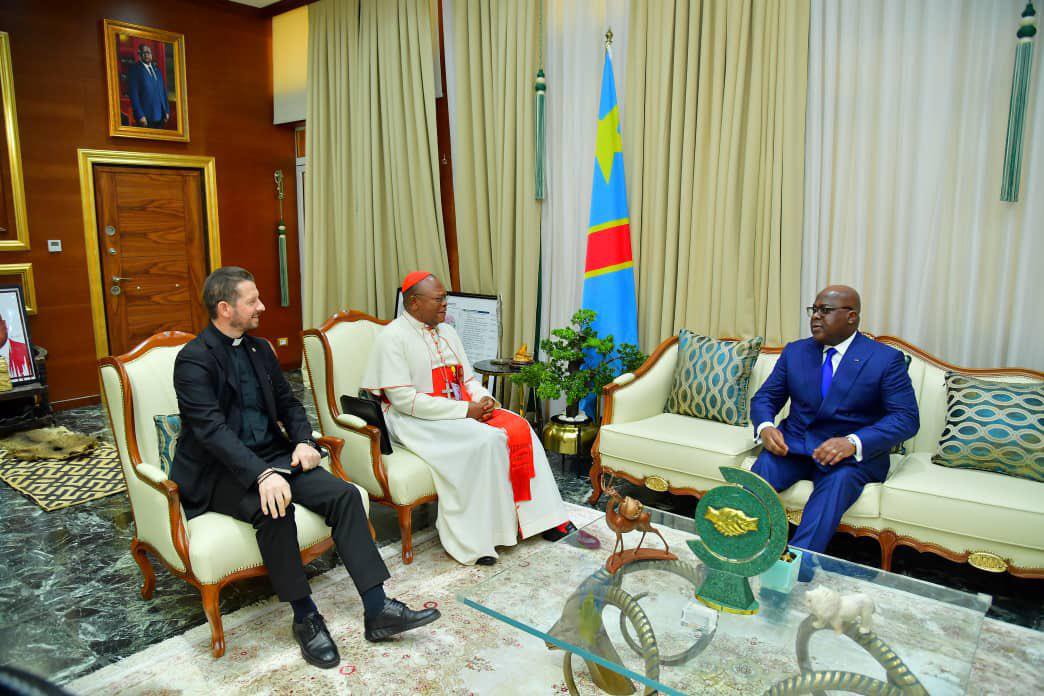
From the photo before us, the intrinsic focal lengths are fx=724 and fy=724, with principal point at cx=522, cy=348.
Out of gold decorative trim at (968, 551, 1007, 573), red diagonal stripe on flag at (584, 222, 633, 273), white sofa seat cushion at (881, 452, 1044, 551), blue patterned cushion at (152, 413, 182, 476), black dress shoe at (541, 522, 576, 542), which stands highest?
red diagonal stripe on flag at (584, 222, 633, 273)

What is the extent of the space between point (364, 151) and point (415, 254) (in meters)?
1.08

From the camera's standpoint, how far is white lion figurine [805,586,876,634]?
6.58ft

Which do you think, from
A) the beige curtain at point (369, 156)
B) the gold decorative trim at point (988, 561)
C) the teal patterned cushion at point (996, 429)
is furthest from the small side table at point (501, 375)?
the gold decorative trim at point (988, 561)

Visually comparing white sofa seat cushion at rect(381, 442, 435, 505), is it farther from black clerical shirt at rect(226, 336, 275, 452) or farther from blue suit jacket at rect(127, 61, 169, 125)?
blue suit jacket at rect(127, 61, 169, 125)

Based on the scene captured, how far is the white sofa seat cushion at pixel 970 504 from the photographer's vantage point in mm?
2779

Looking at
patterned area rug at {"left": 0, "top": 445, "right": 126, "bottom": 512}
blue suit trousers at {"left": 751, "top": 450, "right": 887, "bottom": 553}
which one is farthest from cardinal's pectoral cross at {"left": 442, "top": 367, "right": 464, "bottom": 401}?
patterned area rug at {"left": 0, "top": 445, "right": 126, "bottom": 512}

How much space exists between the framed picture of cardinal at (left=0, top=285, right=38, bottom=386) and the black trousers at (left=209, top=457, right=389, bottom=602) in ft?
12.3

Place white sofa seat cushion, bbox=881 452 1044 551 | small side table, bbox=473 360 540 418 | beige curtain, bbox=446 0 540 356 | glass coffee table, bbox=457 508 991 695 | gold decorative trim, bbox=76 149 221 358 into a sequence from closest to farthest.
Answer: glass coffee table, bbox=457 508 991 695 → white sofa seat cushion, bbox=881 452 1044 551 → small side table, bbox=473 360 540 418 → beige curtain, bbox=446 0 540 356 → gold decorative trim, bbox=76 149 221 358

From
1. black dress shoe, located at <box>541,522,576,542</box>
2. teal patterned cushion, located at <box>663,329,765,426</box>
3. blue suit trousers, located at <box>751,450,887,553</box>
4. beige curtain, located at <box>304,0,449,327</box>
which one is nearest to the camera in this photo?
blue suit trousers, located at <box>751,450,887,553</box>

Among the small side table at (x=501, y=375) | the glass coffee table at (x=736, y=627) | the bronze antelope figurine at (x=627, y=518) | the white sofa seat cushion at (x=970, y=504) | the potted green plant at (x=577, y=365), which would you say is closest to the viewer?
the glass coffee table at (x=736, y=627)

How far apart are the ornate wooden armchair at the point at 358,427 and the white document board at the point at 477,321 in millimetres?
1419

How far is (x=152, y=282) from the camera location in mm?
6703

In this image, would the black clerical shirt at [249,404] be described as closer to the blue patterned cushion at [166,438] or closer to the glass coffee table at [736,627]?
the blue patterned cushion at [166,438]

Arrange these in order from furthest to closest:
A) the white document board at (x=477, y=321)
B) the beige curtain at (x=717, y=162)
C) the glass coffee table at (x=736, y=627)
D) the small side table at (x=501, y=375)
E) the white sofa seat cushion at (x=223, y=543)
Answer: the white document board at (x=477, y=321)
the small side table at (x=501, y=375)
the beige curtain at (x=717, y=162)
the white sofa seat cushion at (x=223, y=543)
the glass coffee table at (x=736, y=627)
